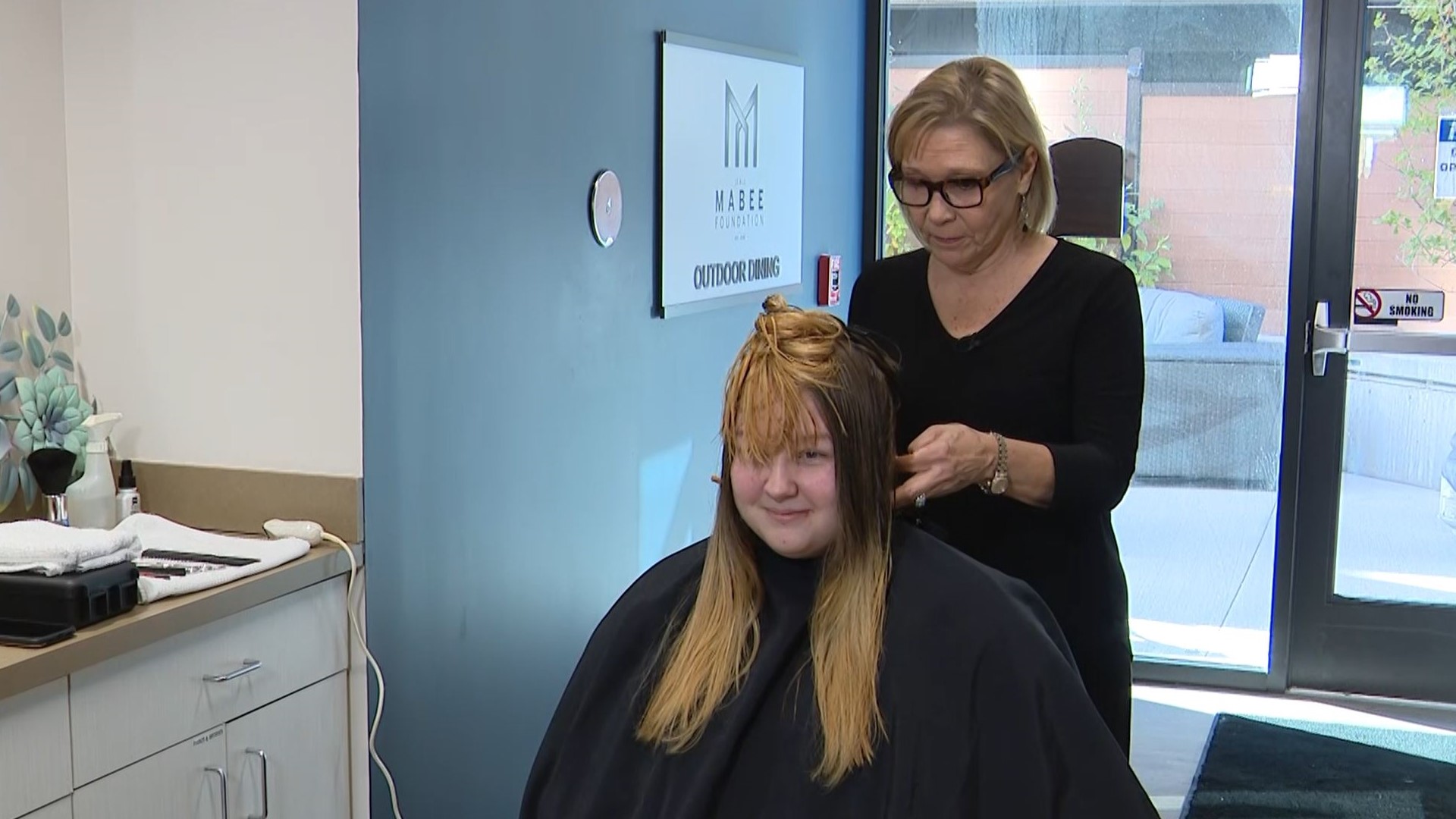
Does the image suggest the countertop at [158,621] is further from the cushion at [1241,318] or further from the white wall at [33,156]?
the cushion at [1241,318]

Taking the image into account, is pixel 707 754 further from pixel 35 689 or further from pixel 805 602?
pixel 35 689

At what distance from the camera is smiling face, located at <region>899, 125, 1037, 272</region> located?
172 centimetres

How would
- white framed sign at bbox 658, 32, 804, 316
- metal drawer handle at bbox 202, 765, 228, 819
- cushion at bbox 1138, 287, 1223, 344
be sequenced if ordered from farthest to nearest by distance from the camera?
cushion at bbox 1138, 287, 1223, 344 → white framed sign at bbox 658, 32, 804, 316 → metal drawer handle at bbox 202, 765, 228, 819

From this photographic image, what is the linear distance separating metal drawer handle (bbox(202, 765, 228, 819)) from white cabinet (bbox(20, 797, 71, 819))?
23cm

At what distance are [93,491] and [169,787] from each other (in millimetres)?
463

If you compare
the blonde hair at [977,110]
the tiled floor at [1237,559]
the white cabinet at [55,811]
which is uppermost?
the blonde hair at [977,110]

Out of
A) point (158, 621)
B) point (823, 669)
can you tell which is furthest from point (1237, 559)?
point (158, 621)

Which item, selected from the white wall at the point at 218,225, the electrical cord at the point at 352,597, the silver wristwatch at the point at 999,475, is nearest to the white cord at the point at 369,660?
the electrical cord at the point at 352,597

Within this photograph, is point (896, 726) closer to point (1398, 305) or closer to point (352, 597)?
point (352, 597)

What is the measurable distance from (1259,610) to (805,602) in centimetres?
289

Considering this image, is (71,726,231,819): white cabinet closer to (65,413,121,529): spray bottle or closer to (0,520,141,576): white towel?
(0,520,141,576): white towel

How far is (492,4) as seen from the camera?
227 cm

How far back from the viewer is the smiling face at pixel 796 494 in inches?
57.8

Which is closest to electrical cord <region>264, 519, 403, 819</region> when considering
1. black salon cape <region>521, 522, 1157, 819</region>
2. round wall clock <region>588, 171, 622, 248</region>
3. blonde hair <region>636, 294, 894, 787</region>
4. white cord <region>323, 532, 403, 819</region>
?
white cord <region>323, 532, 403, 819</region>
